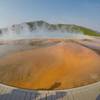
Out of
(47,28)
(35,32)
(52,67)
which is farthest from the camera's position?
(47,28)

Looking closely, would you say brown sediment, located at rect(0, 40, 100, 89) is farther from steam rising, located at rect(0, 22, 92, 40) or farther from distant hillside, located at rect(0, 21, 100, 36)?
distant hillside, located at rect(0, 21, 100, 36)

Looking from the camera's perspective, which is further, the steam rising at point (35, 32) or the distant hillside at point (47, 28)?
the distant hillside at point (47, 28)

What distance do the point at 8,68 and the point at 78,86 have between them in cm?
119

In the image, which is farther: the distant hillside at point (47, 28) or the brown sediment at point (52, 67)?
the distant hillside at point (47, 28)

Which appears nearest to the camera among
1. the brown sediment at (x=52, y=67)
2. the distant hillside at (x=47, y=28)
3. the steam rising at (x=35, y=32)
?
the brown sediment at (x=52, y=67)

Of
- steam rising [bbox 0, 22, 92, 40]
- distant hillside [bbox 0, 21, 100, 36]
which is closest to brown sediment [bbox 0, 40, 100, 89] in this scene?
steam rising [bbox 0, 22, 92, 40]

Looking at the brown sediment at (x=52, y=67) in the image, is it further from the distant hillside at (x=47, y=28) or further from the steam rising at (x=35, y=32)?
the distant hillside at (x=47, y=28)

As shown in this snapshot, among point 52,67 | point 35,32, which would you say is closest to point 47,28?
point 35,32

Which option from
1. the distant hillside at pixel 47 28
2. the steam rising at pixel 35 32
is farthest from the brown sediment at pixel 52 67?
the distant hillside at pixel 47 28

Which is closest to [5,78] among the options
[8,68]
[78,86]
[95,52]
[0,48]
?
[8,68]

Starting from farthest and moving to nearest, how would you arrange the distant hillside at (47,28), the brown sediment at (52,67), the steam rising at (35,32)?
the distant hillside at (47,28)
the steam rising at (35,32)
the brown sediment at (52,67)

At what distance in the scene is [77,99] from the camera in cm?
370

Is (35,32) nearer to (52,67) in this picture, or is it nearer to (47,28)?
(47,28)

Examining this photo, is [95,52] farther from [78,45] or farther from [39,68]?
[39,68]
